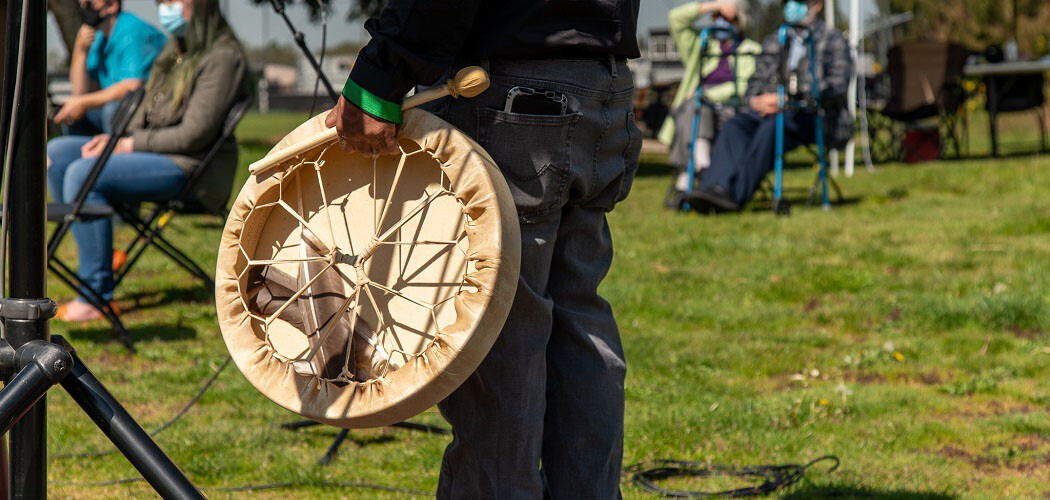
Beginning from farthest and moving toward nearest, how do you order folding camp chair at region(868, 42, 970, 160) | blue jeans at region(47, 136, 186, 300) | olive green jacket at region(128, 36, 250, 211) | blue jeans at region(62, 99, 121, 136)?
folding camp chair at region(868, 42, 970, 160) < blue jeans at region(62, 99, 121, 136) < olive green jacket at region(128, 36, 250, 211) < blue jeans at region(47, 136, 186, 300)

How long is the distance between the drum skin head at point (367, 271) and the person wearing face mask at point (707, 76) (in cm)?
638

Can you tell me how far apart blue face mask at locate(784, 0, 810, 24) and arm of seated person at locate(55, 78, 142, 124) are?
5.04 metres

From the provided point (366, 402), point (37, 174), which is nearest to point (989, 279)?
point (366, 402)

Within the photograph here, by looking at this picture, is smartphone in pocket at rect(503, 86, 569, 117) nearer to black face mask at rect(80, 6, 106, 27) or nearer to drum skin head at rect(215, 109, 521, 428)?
drum skin head at rect(215, 109, 521, 428)

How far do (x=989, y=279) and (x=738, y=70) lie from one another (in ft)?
13.3

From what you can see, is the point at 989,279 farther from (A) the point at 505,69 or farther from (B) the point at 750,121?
(A) the point at 505,69

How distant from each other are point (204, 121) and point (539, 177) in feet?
11.0

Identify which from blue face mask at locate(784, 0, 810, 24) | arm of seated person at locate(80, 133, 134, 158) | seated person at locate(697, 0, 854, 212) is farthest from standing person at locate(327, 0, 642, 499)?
blue face mask at locate(784, 0, 810, 24)

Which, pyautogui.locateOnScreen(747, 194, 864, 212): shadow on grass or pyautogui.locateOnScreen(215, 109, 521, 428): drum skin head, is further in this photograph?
pyautogui.locateOnScreen(747, 194, 864, 212): shadow on grass

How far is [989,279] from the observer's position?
5.34m

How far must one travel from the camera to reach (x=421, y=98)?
1817mm

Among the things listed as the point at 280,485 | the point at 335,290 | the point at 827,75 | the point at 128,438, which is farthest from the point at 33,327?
the point at 827,75

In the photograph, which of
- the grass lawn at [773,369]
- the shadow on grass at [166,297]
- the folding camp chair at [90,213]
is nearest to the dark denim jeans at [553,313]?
the grass lawn at [773,369]

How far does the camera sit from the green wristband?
1758mm
